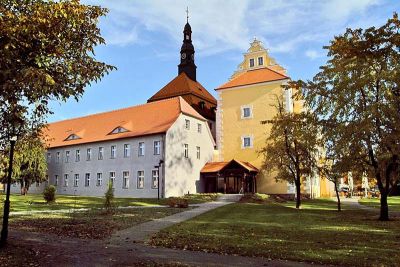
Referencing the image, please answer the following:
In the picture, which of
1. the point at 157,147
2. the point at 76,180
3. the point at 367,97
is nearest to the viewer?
the point at 367,97

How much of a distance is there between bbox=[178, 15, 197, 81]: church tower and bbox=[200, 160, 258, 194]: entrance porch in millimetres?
19592

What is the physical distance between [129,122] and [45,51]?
3528cm

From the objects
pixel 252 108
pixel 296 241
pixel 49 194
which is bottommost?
pixel 296 241

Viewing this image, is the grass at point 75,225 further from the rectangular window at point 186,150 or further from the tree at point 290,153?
the rectangular window at point 186,150

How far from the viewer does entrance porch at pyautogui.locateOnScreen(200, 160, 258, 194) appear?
1556 inches

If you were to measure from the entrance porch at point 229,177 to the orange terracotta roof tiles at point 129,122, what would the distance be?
599 centimetres

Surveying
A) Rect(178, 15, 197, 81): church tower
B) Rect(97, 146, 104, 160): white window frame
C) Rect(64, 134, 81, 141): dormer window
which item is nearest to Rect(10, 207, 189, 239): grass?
Rect(97, 146, 104, 160): white window frame

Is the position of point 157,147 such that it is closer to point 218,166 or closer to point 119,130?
point 119,130

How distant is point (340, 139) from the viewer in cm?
1897

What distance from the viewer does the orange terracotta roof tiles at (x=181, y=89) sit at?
5212cm

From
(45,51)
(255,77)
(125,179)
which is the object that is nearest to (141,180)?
(125,179)

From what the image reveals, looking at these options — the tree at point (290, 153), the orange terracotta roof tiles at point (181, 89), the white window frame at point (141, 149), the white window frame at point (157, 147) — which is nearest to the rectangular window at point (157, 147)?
the white window frame at point (157, 147)

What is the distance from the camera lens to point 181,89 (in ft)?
172

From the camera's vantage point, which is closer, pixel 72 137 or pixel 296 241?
pixel 296 241
